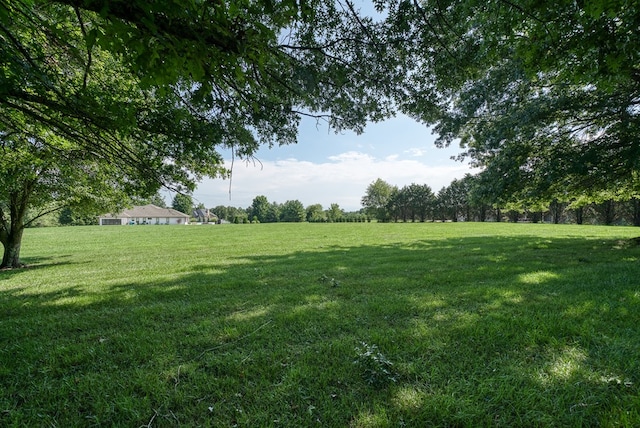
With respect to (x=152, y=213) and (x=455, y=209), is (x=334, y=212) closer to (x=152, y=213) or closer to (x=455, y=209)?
(x=455, y=209)

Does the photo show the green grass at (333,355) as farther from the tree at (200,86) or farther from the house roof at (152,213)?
the house roof at (152,213)

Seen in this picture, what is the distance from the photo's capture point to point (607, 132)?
27.3 feet

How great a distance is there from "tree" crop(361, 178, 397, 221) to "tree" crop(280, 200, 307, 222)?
2156cm

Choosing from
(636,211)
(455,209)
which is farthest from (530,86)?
(455,209)

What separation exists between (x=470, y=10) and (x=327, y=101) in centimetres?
212

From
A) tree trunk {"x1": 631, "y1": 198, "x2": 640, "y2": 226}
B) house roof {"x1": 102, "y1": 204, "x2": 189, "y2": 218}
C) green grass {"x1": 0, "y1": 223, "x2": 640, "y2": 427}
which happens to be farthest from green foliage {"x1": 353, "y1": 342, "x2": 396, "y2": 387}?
house roof {"x1": 102, "y1": 204, "x2": 189, "y2": 218}

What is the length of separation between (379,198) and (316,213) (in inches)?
840

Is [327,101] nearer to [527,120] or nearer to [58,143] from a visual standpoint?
[58,143]

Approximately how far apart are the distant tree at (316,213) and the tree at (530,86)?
7435 cm

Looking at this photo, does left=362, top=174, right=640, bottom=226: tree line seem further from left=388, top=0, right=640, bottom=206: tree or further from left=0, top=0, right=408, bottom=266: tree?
left=0, top=0, right=408, bottom=266: tree

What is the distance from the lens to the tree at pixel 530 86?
122 inches

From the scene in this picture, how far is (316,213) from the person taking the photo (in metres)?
87.1

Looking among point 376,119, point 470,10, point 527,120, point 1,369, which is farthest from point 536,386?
point 527,120

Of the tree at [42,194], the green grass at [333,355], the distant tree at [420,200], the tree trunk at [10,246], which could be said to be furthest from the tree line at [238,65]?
the distant tree at [420,200]
